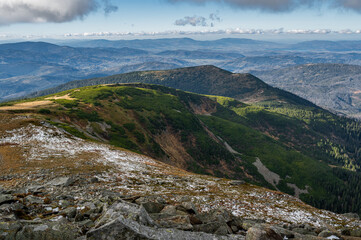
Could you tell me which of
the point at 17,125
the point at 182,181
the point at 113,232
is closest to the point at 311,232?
the point at 113,232

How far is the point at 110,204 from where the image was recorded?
1809 cm

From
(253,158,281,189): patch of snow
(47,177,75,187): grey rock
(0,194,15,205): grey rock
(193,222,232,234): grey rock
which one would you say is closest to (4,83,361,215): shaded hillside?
(253,158,281,189): patch of snow

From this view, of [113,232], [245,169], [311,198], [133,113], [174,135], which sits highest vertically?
[113,232]

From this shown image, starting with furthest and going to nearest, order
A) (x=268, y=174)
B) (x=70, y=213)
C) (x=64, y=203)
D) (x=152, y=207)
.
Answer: (x=268, y=174) → (x=64, y=203) → (x=152, y=207) → (x=70, y=213)

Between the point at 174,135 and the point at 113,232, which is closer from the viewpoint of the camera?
the point at 113,232

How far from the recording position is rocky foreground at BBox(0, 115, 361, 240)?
12.6m

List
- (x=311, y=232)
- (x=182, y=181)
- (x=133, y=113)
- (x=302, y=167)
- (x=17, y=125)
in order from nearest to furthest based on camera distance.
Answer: (x=311, y=232) < (x=182, y=181) < (x=17, y=125) < (x=133, y=113) < (x=302, y=167)

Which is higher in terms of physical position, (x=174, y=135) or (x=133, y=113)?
(x=133, y=113)

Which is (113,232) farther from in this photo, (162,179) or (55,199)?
(162,179)

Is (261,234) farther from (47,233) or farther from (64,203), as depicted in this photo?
(64,203)

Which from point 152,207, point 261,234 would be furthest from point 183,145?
point 261,234

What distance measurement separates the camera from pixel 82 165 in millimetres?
40156

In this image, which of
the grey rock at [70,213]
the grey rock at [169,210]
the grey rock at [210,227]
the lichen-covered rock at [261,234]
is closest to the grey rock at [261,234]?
the lichen-covered rock at [261,234]

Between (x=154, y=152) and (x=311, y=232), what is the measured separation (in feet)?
263
